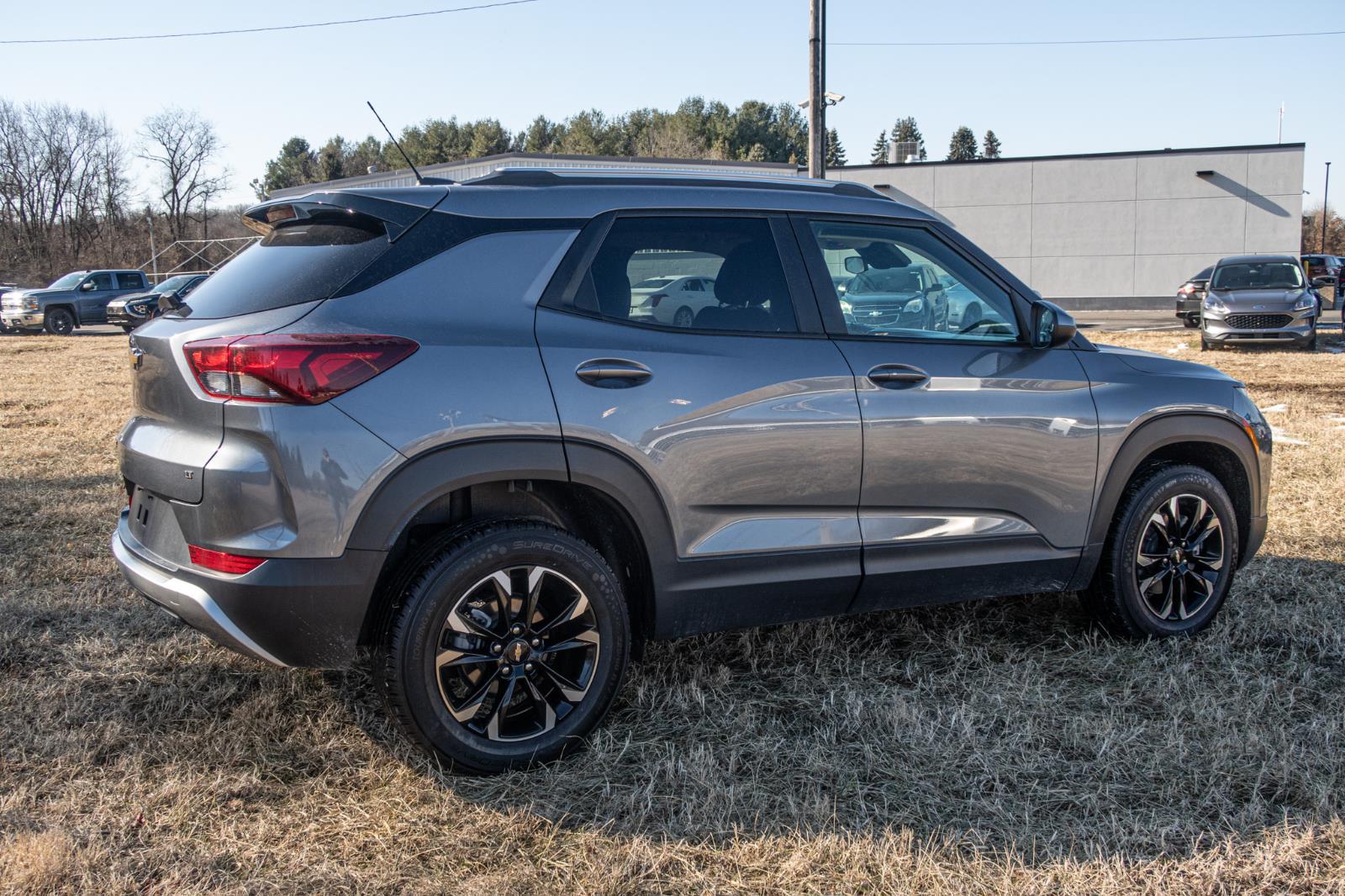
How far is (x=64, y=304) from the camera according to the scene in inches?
Answer: 1111

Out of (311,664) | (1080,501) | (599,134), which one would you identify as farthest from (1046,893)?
(599,134)

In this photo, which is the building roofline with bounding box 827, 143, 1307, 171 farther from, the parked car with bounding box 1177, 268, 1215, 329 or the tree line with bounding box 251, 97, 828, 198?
the tree line with bounding box 251, 97, 828, 198

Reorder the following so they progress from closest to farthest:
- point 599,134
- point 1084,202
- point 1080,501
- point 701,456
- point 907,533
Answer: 1. point 701,456
2. point 907,533
3. point 1080,501
4. point 1084,202
5. point 599,134

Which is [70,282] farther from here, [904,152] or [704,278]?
[704,278]

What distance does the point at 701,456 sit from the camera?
10.9 feet

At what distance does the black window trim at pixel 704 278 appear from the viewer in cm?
329

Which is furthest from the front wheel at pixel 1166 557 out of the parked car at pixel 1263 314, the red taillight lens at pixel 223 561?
the parked car at pixel 1263 314

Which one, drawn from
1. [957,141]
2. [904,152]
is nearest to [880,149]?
[957,141]

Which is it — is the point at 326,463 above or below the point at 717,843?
above

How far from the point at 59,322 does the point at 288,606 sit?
97.4 feet

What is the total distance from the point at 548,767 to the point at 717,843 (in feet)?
2.09

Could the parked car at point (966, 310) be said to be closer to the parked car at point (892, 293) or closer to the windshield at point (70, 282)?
the parked car at point (892, 293)

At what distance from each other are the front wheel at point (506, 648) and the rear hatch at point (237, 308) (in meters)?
0.73

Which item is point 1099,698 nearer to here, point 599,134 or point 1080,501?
point 1080,501
